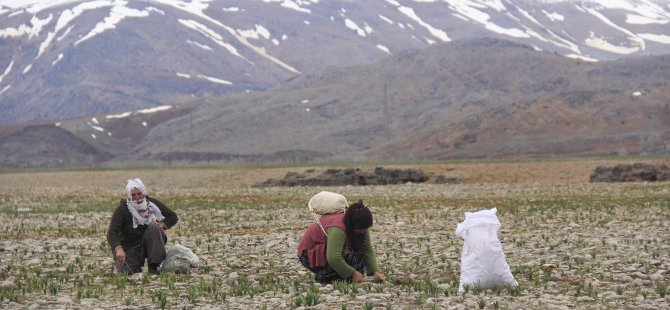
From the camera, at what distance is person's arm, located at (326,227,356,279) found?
15.0m

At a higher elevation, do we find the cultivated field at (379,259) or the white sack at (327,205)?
the white sack at (327,205)

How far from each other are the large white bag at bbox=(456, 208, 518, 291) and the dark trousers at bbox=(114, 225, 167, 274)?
5.29m

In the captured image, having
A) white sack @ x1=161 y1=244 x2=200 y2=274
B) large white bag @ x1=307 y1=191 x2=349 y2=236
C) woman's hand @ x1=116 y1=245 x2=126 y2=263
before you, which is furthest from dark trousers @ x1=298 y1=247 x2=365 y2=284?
woman's hand @ x1=116 y1=245 x2=126 y2=263

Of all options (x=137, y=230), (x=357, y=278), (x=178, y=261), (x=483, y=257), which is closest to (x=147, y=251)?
(x=137, y=230)

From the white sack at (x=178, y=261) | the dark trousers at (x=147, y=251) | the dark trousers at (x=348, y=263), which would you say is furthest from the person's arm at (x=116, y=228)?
the dark trousers at (x=348, y=263)

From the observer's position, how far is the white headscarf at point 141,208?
16.8 metres

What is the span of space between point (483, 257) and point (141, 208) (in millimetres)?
5765

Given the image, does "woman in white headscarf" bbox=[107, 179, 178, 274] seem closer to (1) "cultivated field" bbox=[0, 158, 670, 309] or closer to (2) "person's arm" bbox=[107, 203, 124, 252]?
(2) "person's arm" bbox=[107, 203, 124, 252]

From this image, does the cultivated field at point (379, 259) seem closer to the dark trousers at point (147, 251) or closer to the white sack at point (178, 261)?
the white sack at point (178, 261)

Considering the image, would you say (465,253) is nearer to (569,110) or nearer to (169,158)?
(569,110)

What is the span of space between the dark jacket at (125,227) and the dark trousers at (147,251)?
10 cm

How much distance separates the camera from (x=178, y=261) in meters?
17.4

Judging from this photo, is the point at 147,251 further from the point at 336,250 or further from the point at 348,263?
the point at 336,250

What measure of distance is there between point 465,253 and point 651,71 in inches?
6692
